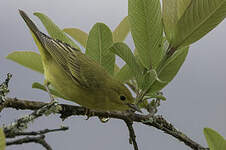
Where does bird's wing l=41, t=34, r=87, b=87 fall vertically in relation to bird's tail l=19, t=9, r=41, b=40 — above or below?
below

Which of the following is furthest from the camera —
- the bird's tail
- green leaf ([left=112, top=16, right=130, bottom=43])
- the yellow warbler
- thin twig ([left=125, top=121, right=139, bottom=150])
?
the bird's tail

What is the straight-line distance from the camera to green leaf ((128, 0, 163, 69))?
97 centimetres

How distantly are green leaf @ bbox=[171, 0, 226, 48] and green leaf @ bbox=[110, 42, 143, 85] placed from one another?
15 cm

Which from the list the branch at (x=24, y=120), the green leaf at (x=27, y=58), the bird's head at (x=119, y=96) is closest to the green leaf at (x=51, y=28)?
the green leaf at (x=27, y=58)

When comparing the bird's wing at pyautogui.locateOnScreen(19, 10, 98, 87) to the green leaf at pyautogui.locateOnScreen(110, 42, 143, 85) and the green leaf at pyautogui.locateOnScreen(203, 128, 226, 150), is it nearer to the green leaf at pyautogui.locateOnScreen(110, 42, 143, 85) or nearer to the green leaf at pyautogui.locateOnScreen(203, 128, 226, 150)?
the green leaf at pyautogui.locateOnScreen(110, 42, 143, 85)

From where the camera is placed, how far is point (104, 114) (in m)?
1.13

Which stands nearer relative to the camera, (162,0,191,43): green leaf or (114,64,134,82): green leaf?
(162,0,191,43): green leaf

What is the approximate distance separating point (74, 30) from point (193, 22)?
1.80 feet

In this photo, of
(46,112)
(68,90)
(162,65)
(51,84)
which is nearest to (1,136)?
(46,112)

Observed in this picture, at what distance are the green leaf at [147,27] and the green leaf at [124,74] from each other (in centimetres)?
14

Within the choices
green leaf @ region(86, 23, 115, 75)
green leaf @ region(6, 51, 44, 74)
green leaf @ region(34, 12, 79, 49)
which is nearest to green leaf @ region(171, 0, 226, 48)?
green leaf @ region(86, 23, 115, 75)

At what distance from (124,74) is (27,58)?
382 mm

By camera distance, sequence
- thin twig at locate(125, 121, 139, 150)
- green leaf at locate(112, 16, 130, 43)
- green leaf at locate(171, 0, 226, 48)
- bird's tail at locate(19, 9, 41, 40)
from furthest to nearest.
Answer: bird's tail at locate(19, 9, 41, 40) → green leaf at locate(112, 16, 130, 43) → thin twig at locate(125, 121, 139, 150) → green leaf at locate(171, 0, 226, 48)

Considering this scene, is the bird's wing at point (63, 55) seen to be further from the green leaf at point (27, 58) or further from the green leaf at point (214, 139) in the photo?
the green leaf at point (214, 139)
